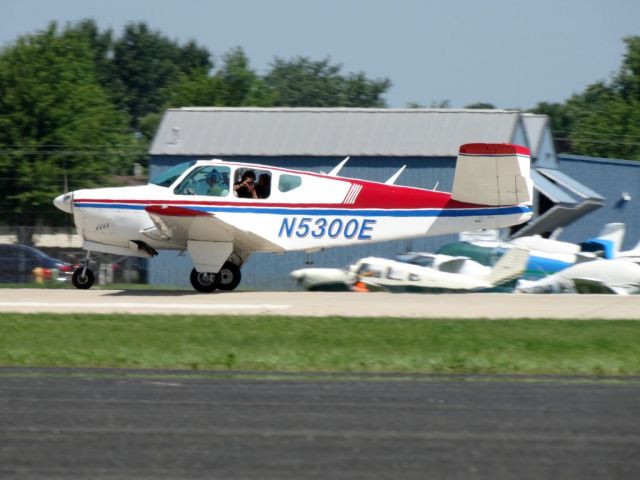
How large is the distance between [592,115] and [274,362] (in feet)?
227

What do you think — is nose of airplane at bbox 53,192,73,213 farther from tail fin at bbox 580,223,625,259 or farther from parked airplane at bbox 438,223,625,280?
tail fin at bbox 580,223,625,259

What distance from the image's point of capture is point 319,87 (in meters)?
113

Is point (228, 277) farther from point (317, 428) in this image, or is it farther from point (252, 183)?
point (317, 428)

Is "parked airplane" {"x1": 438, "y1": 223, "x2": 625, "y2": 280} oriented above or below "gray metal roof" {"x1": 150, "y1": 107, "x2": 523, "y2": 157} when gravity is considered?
below

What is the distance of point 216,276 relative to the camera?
2014 centimetres

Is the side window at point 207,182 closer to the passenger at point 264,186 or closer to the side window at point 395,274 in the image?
the passenger at point 264,186

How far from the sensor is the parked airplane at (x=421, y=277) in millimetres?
21516

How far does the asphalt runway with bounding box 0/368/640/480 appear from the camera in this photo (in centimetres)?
700

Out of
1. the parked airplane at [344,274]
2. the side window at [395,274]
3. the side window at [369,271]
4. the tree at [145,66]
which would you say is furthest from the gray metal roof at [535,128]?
the tree at [145,66]

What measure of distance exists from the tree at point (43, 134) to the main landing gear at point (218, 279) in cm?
2584

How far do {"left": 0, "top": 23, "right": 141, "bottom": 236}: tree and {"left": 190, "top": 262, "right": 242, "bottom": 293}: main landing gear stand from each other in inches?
1017

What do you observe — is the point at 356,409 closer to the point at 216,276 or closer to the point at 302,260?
the point at 216,276

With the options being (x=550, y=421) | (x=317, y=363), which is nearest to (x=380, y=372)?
(x=317, y=363)

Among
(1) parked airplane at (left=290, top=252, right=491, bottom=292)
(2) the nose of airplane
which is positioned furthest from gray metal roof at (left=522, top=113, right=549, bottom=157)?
(2) the nose of airplane
